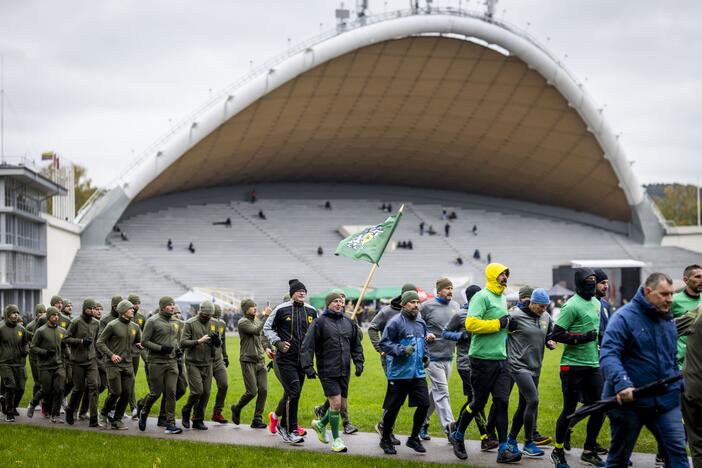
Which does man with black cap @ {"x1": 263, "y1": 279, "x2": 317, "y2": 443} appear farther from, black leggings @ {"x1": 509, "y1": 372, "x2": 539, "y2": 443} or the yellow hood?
black leggings @ {"x1": 509, "y1": 372, "x2": 539, "y2": 443}

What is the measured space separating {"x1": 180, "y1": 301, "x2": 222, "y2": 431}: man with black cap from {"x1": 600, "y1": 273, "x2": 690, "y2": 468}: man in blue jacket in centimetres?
611

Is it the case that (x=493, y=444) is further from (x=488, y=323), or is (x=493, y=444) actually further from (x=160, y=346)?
(x=160, y=346)

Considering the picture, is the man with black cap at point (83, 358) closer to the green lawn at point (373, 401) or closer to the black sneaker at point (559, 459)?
the green lawn at point (373, 401)

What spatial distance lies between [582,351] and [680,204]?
77.1m

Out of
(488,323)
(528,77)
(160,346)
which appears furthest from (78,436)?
(528,77)

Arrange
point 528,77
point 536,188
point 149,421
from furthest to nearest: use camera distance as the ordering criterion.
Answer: point 536,188
point 528,77
point 149,421

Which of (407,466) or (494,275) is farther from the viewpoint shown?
(494,275)

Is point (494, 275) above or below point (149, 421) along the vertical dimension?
above

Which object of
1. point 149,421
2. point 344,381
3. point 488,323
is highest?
point 488,323

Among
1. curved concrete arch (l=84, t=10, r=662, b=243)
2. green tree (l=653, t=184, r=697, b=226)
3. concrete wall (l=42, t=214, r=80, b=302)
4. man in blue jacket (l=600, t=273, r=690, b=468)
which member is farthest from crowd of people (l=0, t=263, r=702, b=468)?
green tree (l=653, t=184, r=697, b=226)

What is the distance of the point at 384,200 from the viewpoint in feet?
206

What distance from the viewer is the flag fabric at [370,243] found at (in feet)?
37.2

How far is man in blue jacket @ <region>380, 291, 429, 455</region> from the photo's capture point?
918cm

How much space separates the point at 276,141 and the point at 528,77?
15005 mm
